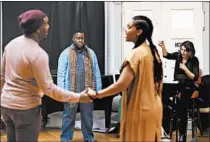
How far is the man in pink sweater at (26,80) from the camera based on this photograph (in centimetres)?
176

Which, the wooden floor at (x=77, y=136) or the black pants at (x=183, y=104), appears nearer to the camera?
the black pants at (x=183, y=104)

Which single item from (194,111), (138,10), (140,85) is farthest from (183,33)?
(140,85)

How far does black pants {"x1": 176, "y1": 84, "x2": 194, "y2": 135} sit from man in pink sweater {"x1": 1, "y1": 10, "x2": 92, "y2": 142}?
2.09 metres

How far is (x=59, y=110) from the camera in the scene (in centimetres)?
415

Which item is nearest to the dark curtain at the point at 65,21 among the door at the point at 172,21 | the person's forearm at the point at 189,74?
the door at the point at 172,21

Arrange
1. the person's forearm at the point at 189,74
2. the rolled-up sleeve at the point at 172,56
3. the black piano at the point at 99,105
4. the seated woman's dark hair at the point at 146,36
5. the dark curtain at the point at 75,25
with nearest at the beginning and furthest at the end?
1. the seated woman's dark hair at the point at 146,36
2. the person's forearm at the point at 189,74
3. the rolled-up sleeve at the point at 172,56
4. the black piano at the point at 99,105
5. the dark curtain at the point at 75,25

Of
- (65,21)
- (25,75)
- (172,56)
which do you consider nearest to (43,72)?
(25,75)

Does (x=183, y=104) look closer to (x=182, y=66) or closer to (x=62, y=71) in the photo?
(x=182, y=66)

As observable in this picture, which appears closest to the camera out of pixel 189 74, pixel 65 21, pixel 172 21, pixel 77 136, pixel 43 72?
pixel 43 72

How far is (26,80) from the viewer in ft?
5.86

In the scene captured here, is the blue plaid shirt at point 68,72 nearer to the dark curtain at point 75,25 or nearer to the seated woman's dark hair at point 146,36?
the dark curtain at point 75,25

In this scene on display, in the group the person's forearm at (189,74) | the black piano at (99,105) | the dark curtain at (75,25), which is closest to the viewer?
the person's forearm at (189,74)

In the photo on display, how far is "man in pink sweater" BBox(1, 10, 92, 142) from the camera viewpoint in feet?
5.76

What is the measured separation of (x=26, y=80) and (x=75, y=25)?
273cm
